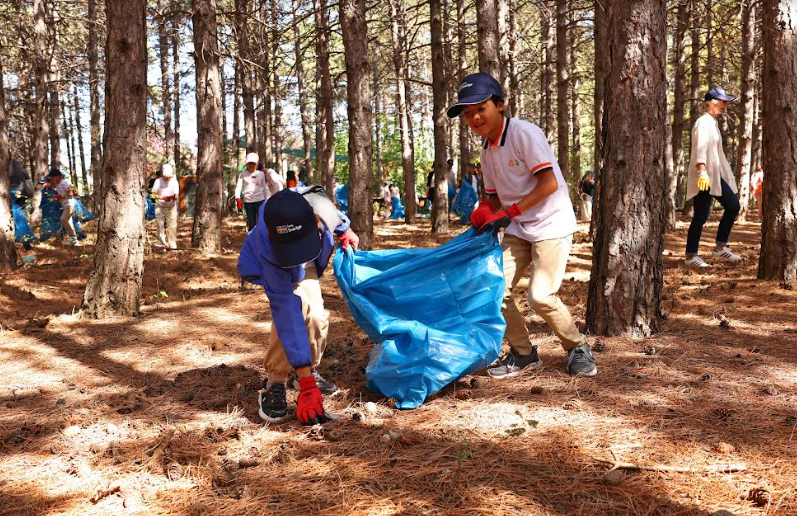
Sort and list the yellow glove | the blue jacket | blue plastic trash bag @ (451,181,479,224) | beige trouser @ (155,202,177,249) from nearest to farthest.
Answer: the blue jacket
the yellow glove
beige trouser @ (155,202,177,249)
blue plastic trash bag @ (451,181,479,224)

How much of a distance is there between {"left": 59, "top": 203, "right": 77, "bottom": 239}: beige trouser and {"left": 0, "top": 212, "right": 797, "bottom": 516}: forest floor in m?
8.46

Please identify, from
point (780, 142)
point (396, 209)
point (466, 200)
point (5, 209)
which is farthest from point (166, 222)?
point (396, 209)

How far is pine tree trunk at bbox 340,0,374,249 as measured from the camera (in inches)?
318

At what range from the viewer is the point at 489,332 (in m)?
3.77

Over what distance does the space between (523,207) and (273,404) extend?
180 centimetres

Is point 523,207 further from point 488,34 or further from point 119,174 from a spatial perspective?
point 488,34

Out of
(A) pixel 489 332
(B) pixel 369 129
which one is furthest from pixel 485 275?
(B) pixel 369 129

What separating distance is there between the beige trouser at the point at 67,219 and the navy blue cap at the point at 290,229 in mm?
11611

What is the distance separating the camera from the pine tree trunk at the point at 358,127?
26.5ft

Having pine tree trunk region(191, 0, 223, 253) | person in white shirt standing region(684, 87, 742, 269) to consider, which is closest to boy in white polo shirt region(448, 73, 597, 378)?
person in white shirt standing region(684, 87, 742, 269)

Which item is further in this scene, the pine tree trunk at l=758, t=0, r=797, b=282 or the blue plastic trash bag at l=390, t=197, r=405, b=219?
the blue plastic trash bag at l=390, t=197, r=405, b=219

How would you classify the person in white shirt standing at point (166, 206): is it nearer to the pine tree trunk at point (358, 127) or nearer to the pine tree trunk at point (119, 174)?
the pine tree trunk at point (358, 127)

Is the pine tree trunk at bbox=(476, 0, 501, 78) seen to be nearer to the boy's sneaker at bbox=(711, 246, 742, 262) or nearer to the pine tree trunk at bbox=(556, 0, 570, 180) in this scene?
the pine tree trunk at bbox=(556, 0, 570, 180)

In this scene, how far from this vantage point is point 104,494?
271 centimetres
